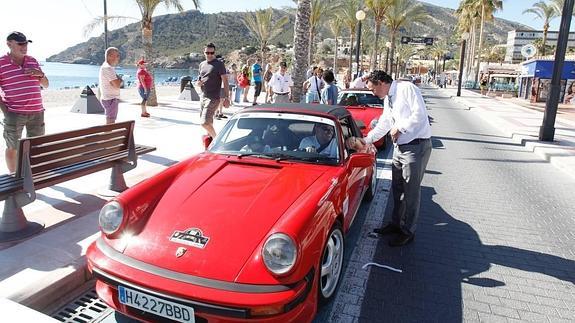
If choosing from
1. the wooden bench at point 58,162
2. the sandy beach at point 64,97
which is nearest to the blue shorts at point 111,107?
the wooden bench at point 58,162

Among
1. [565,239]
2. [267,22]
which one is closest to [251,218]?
[565,239]

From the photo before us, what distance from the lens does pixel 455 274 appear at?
3801 mm

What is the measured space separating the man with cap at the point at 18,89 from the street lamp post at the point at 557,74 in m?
11.5

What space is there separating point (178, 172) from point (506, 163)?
778 centimetres

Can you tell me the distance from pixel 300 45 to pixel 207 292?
9.71 metres

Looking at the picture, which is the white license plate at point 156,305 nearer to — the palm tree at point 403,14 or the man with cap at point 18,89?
the man with cap at point 18,89

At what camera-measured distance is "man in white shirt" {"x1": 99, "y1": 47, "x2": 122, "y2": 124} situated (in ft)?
21.5

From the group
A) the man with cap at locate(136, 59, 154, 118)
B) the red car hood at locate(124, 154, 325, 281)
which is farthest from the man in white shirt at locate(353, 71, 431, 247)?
the man with cap at locate(136, 59, 154, 118)

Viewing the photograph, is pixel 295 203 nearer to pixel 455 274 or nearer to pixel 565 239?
pixel 455 274

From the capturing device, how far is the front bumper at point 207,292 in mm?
2350

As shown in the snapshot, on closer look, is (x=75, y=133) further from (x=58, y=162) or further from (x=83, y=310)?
(x=83, y=310)

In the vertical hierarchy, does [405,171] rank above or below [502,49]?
below

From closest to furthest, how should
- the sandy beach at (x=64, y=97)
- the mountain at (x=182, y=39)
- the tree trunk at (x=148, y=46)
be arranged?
1. the sandy beach at (x=64, y=97)
2. the tree trunk at (x=148, y=46)
3. the mountain at (x=182, y=39)

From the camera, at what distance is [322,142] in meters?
3.98
